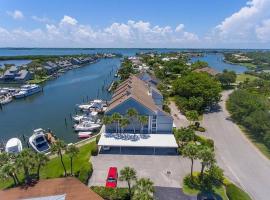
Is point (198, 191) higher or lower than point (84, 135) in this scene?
higher

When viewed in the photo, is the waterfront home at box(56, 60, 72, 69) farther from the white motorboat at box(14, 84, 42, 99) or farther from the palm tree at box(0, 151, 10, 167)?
the palm tree at box(0, 151, 10, 167)

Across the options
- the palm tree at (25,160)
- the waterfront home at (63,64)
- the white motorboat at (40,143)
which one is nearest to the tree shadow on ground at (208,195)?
the palm tree at (25,160)

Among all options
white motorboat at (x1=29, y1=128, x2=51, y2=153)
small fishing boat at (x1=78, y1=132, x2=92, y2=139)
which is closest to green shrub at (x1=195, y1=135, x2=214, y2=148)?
small fishing boat at (x1=78, y1=132, x2=92, y2=139)

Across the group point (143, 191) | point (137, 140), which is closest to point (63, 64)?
point (137, 140)

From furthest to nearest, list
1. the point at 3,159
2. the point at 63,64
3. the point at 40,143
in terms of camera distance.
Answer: the point at 63,64
the point at 40,143
the point at 3,159

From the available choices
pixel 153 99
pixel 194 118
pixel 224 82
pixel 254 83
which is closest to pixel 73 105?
pixel 153 99

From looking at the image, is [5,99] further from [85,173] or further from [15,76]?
[85,173]
